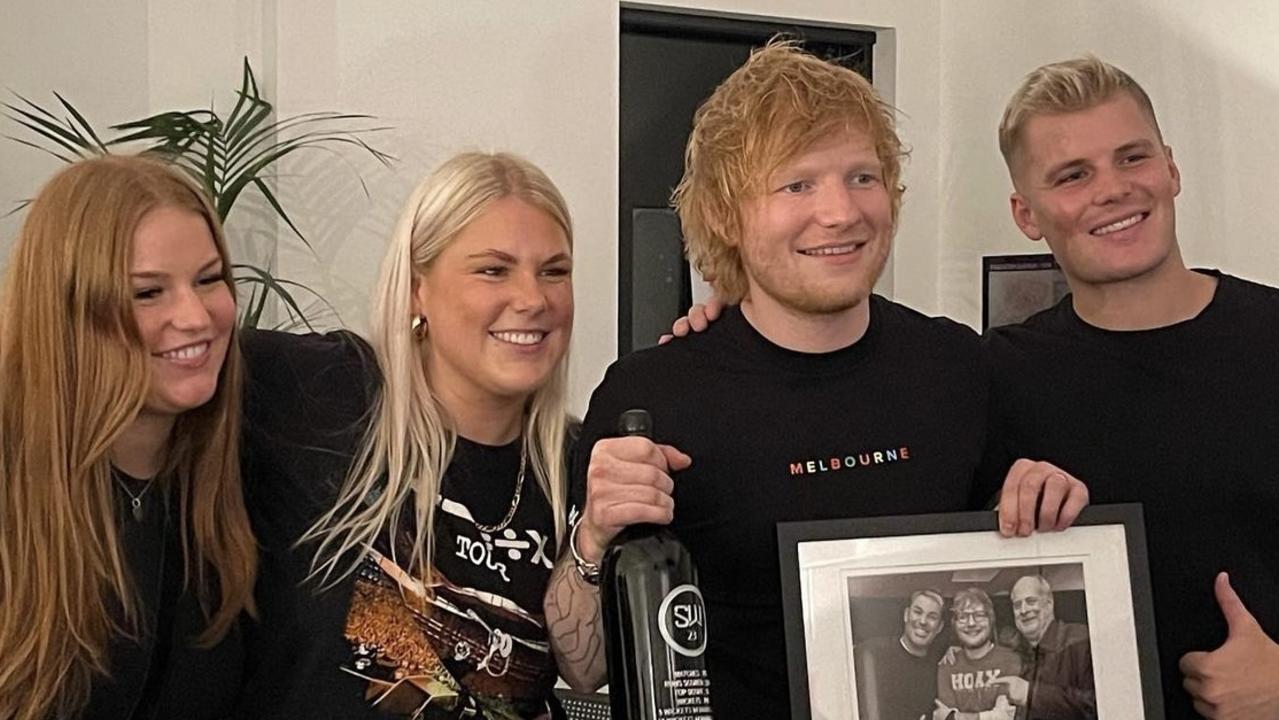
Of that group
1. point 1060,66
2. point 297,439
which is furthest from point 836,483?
point 1060,66

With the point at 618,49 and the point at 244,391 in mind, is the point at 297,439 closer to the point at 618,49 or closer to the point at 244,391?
the point at 244,391

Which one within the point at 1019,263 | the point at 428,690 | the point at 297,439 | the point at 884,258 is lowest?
the point at 428,690

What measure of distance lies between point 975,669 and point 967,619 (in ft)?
0.16

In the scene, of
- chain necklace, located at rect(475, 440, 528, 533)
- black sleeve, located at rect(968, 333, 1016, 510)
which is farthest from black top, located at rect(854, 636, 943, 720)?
chain necklace, located at rect(475, 440, 528, 533)

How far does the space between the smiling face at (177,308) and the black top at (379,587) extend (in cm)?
15

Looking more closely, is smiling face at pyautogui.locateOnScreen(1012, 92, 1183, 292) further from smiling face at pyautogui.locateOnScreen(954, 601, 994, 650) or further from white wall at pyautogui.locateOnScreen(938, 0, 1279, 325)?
white wall at pyautogui.locateOnScreen(938, 0, 1279, 325)

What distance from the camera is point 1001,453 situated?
5.77ft

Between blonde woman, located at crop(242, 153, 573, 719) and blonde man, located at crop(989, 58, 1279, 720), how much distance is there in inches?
21.8

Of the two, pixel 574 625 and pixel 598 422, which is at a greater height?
pixel 598 422

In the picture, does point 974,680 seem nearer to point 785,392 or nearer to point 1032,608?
point 1032,608

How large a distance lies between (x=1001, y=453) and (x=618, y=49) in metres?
1.79

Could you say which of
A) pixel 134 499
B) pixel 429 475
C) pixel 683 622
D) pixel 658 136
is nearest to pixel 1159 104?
pixel 658 136

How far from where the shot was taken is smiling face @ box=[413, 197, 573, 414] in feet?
5.64

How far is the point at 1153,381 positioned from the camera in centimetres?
182
